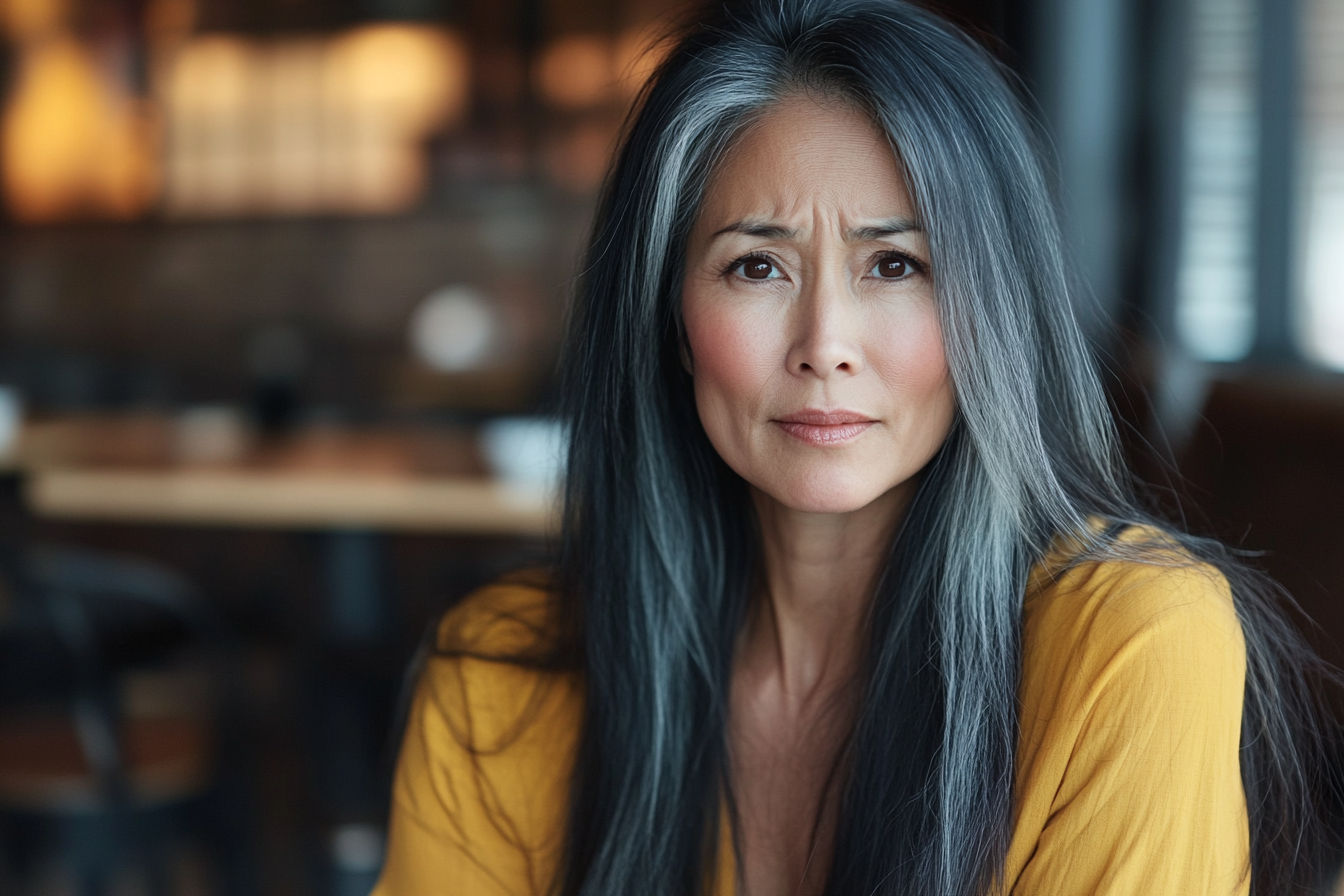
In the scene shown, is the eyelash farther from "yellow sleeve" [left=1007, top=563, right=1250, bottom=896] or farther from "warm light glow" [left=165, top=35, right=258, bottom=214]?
"warm light glow" [left=165, top=35, right=258, bottom=214]

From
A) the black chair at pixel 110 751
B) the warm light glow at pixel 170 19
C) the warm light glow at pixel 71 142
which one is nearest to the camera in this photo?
the black chair at pixel 110 751

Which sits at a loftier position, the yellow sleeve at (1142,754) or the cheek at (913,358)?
the cheek at (913,358)

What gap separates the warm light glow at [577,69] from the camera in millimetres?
6617

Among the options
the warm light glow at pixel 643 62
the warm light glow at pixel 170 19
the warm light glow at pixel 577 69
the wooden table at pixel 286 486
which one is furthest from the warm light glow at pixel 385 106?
the warm light glow at pixel 643 62

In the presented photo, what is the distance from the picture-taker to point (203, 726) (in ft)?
8.72

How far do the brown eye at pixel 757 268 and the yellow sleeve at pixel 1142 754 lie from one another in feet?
1.28

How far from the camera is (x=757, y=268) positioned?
1.17 metres

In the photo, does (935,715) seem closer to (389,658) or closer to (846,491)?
(846,491)

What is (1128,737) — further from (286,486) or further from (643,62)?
(286,486)

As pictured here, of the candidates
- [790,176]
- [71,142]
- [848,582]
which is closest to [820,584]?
[848,582]

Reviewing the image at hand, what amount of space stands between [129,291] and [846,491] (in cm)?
735

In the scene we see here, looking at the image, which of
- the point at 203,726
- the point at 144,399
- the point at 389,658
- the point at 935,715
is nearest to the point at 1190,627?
the point at 935,715

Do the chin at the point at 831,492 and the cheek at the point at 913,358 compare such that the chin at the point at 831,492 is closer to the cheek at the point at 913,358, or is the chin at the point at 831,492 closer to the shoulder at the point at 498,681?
the cheek at the point at 913,358

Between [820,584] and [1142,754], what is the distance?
0.39 m
